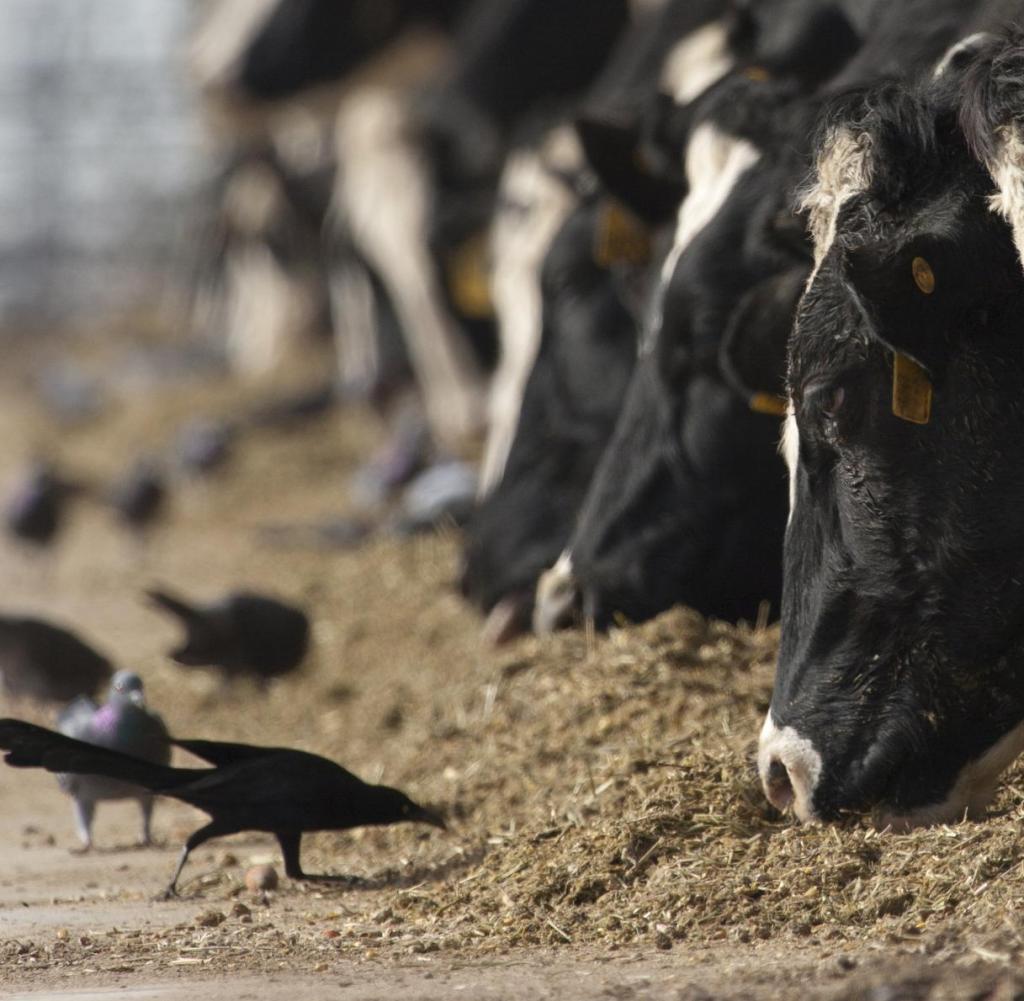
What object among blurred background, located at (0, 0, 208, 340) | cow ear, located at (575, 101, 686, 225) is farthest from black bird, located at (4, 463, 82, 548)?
blurred background, located at (0, 0, 208, 340)

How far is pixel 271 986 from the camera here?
3139 mm

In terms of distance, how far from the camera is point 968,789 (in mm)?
3518

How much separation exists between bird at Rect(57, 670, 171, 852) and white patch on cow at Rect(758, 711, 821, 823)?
A: 1465 millimetres

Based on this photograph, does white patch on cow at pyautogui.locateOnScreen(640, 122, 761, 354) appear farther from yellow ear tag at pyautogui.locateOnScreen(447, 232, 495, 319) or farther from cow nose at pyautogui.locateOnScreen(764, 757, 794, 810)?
yellow ear tag at pyautogui.locateOnScreen(447, 232, 495, 319)

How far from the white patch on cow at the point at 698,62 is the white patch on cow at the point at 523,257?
1.54 feet

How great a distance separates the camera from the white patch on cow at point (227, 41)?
1442 cm

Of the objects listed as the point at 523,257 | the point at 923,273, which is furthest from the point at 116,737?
the point at 523,257

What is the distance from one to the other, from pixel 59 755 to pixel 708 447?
6.46 feet

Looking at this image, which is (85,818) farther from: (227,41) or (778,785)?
(227,41)

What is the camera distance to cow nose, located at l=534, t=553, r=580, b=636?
5.25 m

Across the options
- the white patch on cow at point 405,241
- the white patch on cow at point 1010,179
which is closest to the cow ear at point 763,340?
the white patch on cow at point 1010,179

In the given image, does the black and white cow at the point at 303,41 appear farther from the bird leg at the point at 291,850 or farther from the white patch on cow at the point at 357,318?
the bird leg at the point at 291,850

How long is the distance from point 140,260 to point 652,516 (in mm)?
38130

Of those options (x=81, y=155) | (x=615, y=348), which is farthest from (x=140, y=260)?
(x=615, y=348)
